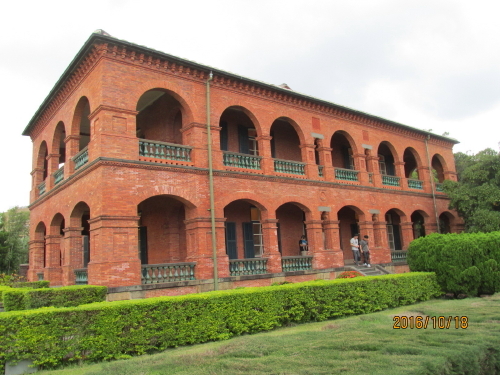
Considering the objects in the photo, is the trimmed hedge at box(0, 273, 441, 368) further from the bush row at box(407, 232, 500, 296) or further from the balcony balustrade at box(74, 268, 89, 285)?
the balcony balustrade at box(74, 268, 89, 285)

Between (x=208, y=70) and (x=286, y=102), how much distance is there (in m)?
3.96

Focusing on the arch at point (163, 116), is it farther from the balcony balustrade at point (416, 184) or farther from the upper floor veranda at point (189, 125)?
the balcony balustrade at point (416, 184)

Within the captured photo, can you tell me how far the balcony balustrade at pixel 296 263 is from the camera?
52.3 feet

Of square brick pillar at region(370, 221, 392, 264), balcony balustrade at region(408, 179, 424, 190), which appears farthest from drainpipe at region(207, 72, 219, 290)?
balcony balustrade at region(408, 179, 424, 190)

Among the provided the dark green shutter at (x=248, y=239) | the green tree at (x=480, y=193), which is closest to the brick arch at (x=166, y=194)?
the dark green shutter at (x=248, y=239)

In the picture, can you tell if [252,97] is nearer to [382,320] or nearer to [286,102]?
[286,102]

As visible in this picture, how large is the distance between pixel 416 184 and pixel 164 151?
1472cm

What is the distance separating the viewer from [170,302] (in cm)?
848

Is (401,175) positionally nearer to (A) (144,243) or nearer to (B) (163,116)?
(B) (163,116)

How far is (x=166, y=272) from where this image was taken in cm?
1297

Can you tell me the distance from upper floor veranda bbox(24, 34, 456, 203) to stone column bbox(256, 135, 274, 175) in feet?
0.12

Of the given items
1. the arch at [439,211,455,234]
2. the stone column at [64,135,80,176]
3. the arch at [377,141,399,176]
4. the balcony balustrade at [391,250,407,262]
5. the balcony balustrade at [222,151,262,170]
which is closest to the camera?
the stone column at [64,135,80,176]

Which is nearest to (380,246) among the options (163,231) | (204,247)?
(204,247)

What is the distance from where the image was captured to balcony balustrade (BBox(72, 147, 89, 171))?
44.6 ft
